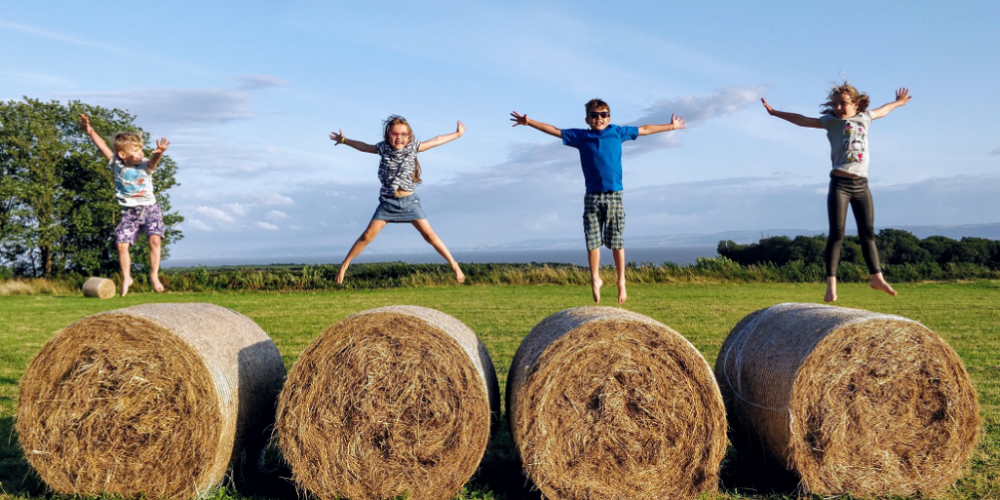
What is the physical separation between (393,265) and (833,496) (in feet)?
96.9

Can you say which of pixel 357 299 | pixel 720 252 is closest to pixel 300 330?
pixel 357 299

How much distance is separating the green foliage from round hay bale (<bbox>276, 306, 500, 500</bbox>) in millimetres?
30924

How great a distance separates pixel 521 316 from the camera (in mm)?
18516

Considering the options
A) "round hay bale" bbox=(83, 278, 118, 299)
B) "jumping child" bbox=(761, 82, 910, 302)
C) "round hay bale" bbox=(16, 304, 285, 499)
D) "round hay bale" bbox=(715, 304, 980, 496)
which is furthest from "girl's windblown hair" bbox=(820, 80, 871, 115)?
"round hay bale" bbox=(83, 278, 118, 299)

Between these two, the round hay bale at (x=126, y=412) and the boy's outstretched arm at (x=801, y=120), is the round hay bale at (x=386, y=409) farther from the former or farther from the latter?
the boy's outstretched arm at (x=801, y=120)

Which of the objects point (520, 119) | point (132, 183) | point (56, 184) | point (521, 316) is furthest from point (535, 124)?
point (56, 184)

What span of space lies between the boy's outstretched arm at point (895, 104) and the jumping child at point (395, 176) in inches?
203

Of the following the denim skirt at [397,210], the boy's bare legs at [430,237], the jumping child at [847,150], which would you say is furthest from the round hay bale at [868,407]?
the denim skirt at [397,210]

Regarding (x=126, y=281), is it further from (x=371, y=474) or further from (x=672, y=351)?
(x=672, y=351)

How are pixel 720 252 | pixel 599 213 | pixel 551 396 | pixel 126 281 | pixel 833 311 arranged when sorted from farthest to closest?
1. pixel 720 252
2. pixel 126 281
3. pixel 599 213
4. pixel 833 311
5. pixel 551 396

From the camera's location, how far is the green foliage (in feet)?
108

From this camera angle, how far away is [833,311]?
5.92 meters

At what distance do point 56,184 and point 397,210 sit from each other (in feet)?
107

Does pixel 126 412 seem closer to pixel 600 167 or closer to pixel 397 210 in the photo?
pixel 397 210
